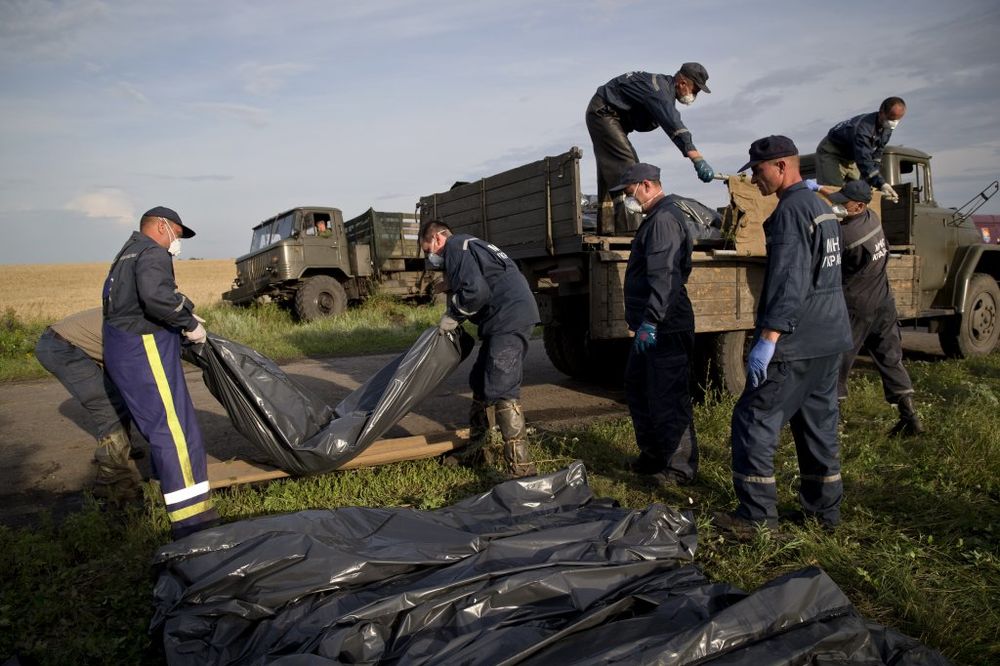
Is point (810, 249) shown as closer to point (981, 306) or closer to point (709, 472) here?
point (709, 472)

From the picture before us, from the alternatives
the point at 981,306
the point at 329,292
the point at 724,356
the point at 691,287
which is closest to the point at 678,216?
the point at 691,287

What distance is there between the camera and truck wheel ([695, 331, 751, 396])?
581cm

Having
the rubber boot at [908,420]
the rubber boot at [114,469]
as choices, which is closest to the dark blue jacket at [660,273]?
the rubber boot at [908,420]

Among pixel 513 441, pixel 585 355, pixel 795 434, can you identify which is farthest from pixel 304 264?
pixel 795 434

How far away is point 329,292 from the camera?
14.3 m

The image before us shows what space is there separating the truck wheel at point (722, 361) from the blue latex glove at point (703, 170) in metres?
1.37

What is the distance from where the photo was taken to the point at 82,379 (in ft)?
12.8

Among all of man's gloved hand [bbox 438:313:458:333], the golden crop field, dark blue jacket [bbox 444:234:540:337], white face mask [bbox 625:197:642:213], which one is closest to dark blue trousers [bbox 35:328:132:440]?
man's gloved hand [bbox 438:313:458:333]

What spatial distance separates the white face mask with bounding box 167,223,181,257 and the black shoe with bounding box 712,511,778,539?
314cm

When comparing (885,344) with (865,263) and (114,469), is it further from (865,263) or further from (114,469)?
(114,469)

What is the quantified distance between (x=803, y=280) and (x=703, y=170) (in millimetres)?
2404

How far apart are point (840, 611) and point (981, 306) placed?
7966mm

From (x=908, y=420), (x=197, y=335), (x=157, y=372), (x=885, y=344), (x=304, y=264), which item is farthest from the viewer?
(x=304, y=264)

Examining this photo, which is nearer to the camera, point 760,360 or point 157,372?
point 760,360
